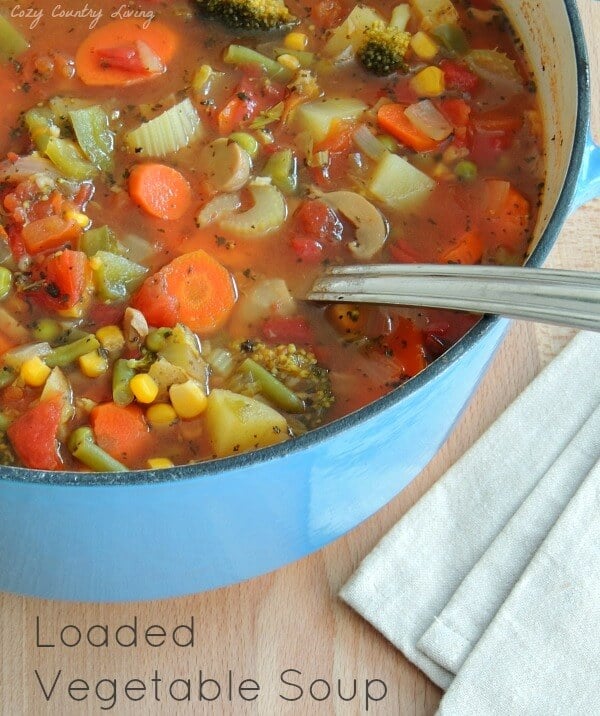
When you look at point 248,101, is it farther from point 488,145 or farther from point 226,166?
point 488,145

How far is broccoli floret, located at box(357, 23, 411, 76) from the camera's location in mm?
2498

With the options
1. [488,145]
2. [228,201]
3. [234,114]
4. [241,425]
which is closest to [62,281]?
[228,201]

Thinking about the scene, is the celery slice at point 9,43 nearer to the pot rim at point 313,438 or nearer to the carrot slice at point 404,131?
the carrot slice at point 404,131

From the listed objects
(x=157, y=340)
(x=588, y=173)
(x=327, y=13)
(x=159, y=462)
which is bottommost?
(x=159, y=462)

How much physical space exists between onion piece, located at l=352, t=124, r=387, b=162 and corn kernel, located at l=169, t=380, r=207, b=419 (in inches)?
31.4

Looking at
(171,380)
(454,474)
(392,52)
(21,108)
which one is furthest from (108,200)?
(454,474)

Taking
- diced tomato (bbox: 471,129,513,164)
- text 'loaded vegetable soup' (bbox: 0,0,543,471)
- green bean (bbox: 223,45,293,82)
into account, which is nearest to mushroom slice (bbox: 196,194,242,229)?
text 'loaded vegetable soup' (bbox: 0,0,543,471)

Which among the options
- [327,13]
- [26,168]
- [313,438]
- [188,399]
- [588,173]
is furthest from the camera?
[327,13]

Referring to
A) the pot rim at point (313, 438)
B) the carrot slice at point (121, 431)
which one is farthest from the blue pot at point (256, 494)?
the carrot slice at point (121, 431)

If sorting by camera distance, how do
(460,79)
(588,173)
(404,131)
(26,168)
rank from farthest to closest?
(460,79), (404,131), (26,168), (588,173)

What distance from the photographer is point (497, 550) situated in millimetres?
2229

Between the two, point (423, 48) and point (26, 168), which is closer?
point (26, 168)

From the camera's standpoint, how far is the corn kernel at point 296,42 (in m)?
2.55

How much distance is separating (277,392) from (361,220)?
523mm
